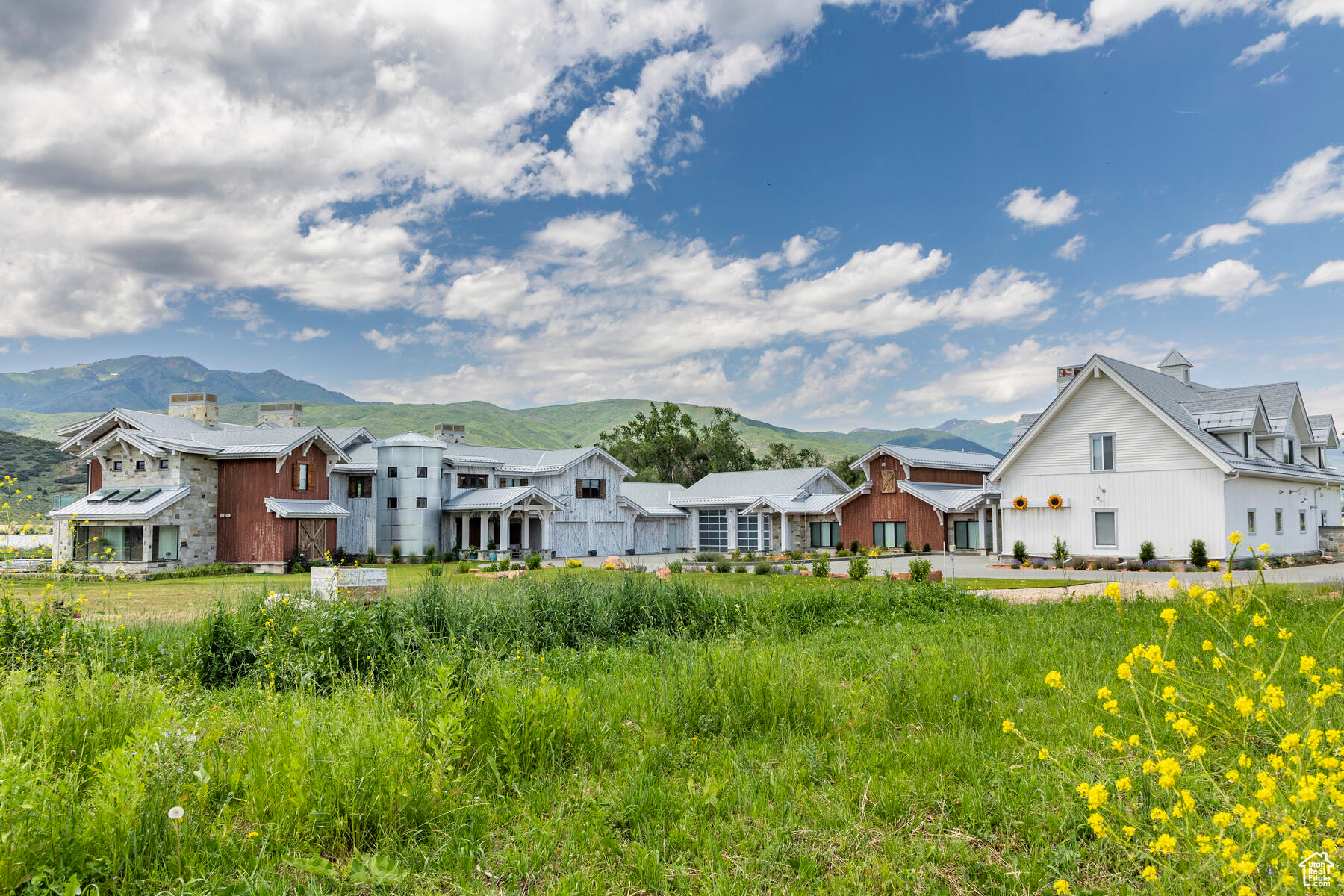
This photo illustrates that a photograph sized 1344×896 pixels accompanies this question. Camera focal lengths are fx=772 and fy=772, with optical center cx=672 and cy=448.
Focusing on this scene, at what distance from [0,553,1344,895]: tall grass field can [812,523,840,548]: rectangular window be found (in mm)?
34635

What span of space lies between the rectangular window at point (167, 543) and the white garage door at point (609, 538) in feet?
68.6

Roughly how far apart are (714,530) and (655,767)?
4325 cm

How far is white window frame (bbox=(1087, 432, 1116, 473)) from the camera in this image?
90.6 ft

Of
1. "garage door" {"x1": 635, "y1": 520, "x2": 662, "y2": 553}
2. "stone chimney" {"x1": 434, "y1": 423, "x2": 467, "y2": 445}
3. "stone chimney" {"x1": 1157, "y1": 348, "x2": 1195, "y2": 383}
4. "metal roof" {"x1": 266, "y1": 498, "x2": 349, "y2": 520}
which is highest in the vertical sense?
"stone chimney" {"x1": 1157, "y1": 348, "x2": 1195, "y2": 383}

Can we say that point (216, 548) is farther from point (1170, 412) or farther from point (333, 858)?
point (1170, 412)

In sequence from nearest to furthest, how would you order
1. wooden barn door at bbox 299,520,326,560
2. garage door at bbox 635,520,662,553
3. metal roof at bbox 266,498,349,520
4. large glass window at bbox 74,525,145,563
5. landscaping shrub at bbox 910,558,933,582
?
landscaping shrub at bbox 910,558,933,582 < large glass window at bbox 74,525,145,563 < metal roof at bbox 266,498,349,520 < wooden barn door at bbox 299,520,326,560 < garage door at bbox 635,520,662,553

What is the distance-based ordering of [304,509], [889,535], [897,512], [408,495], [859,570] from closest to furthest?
[859,570] < [304,509] < [408,495] < [897,512] < [889,535]

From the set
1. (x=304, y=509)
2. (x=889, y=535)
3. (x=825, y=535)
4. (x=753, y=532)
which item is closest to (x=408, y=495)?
(x=304, y=509)

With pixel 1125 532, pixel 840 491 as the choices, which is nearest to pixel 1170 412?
pixel 1125 532

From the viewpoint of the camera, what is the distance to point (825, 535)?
143ft

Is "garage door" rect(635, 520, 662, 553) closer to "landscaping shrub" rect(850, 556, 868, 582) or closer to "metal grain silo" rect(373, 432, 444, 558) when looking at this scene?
"metal grain silo" rect(373, 432, 444, 558)

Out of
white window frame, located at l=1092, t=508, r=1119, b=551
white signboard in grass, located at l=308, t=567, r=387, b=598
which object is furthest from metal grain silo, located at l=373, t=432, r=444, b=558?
white window frame, located at l=1092, t=508, r=1119, b=551

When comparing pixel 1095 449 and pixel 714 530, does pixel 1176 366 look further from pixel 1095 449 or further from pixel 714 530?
pixel 714 530

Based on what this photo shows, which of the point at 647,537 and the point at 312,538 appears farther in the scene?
the point at 647,537
